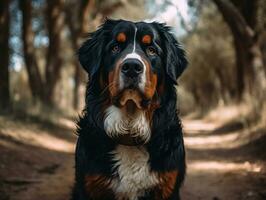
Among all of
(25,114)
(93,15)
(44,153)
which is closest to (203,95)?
(93,15)

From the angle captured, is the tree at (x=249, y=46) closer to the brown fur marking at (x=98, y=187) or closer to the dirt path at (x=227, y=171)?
the dirt path at (x=227, y=171)

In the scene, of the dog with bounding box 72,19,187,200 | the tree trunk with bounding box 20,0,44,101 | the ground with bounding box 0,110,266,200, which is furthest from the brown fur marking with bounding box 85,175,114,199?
the tree trunk with bounding box 20,0,44,101

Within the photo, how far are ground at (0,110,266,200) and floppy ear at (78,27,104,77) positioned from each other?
2.50 metres

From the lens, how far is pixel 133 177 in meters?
4.80

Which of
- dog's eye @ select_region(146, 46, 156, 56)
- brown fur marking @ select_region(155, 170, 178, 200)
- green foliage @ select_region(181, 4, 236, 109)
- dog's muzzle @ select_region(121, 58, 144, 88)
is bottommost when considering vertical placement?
green foliage @ select_region(181, 4, 236, 109)

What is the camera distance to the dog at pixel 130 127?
474cm

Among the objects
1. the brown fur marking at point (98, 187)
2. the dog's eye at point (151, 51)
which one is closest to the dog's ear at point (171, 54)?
the dog's eye at point (151, 51)

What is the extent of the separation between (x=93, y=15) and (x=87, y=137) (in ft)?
79.2

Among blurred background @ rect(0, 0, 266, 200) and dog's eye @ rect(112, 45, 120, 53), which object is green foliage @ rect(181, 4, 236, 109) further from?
dog's eye @ rect(112, 45, 120, 53)

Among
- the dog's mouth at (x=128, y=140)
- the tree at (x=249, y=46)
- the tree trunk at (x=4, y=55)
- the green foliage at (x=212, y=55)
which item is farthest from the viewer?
the green foliage at (x=212, y=55)

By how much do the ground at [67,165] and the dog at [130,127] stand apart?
7.40 feet

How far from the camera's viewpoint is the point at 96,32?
5289mm

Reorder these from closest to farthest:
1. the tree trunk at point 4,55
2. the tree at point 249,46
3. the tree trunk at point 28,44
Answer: the tree trunk at point 4,55 → the tree at point 249,46 → the tree trunk at point 28,44

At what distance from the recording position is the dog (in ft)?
15.6
